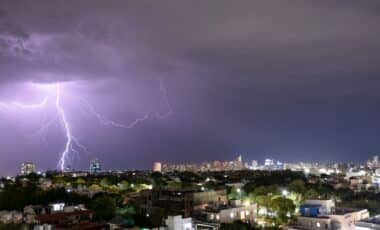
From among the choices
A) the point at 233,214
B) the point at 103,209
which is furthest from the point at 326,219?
the point at 103,209

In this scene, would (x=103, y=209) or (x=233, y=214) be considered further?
(x=233, y=214)

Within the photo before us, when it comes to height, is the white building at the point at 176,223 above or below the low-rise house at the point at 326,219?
above

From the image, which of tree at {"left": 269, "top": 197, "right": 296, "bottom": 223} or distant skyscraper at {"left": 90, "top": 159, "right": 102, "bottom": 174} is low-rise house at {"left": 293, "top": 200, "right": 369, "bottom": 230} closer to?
tree at {"left": 269, "top": 197, "right": 296, "bottom": 223}

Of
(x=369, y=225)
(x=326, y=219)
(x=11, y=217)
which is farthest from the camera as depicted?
(x=326, y=219)

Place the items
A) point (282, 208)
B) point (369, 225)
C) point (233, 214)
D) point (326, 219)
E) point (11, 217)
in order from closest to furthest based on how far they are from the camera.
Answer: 1. point (369, 225)
2. point (11, 217)
3. point (326, 219)
4. point (282, 208)
5. point (233, 214)

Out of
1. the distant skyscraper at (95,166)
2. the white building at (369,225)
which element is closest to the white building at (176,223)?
the white building at (369,225)

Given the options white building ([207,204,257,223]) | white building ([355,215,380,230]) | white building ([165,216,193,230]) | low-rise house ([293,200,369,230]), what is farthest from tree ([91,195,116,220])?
white building ([355,215,380,230])

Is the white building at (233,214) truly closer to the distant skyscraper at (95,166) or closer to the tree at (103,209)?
the tree at (103,209)

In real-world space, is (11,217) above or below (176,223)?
above

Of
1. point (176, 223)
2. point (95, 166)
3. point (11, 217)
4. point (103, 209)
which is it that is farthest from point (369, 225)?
point (95, 166)

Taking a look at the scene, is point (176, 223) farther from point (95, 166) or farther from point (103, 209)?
point (95, 166)

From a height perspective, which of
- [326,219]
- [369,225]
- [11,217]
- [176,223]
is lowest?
[326,219]
